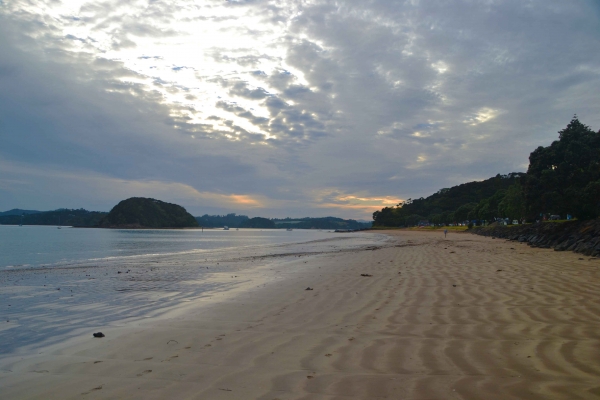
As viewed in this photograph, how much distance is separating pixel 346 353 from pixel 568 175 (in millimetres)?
31112

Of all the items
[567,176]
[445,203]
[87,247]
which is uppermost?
[445,203]

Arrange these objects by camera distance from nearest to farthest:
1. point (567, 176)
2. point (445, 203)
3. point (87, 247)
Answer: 1. point (567, 176)
2. point (87, 247)
3. point (445, 203)

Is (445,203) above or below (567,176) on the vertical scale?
above

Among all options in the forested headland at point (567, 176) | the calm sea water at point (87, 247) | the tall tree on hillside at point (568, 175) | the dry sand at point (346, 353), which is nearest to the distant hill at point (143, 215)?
the calm sea water at point (87, 247)

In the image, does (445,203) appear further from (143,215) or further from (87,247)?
(87,247)

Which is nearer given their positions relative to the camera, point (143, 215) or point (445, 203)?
point (143, 215)

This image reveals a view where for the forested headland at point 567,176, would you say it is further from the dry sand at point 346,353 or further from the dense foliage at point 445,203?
the dense foliage at point 445,203

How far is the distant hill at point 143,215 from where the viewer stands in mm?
153875

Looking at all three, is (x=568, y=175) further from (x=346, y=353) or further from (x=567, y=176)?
(x=346, y=353)

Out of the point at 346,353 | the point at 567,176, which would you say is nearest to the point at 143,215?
the point at 567,176

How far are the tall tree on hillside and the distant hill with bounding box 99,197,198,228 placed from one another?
500 feet

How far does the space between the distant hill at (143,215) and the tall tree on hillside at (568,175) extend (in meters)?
152

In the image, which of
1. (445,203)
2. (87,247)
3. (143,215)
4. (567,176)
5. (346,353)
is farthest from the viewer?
(445,203)

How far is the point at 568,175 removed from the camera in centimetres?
2827
